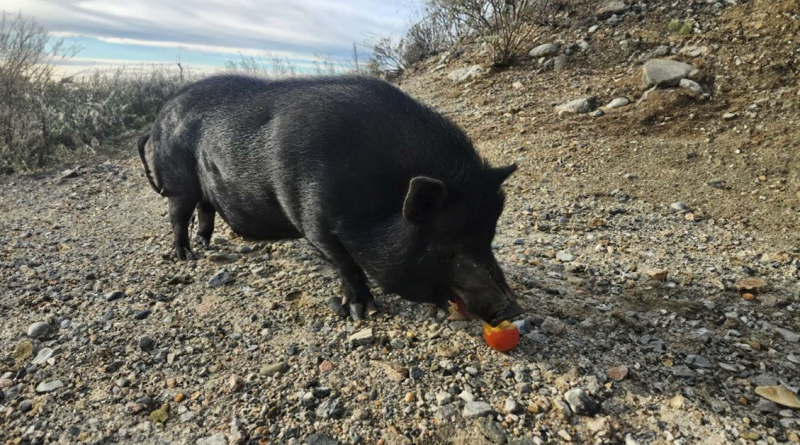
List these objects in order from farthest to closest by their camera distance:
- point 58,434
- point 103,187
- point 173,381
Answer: point 103,187 < point 173,381 < point 58,434

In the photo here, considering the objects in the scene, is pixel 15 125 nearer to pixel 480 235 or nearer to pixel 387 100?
pixel 387 100

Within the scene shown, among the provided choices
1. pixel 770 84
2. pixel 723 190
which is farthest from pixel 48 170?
pixel 770 84

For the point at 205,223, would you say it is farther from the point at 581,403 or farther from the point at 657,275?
the point at 657,275

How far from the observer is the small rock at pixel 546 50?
32.6ft

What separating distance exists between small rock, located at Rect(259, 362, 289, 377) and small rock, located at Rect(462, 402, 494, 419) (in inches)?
45.5

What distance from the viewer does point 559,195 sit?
6.03 m

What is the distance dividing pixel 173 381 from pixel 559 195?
4525 millimetres

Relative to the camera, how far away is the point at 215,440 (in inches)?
105

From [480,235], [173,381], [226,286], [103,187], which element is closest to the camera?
[480,235]

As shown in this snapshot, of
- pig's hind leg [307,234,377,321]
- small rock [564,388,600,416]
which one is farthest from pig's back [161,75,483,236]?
small rock [564,388,600,416]

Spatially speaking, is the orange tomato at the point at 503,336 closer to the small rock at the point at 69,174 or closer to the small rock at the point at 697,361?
the small rock at the point at 697,361

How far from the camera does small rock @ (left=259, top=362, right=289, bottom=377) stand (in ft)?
10.4

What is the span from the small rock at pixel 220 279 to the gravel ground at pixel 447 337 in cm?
3

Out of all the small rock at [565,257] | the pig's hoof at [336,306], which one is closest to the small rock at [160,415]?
the pig's hoof at [336,306]
